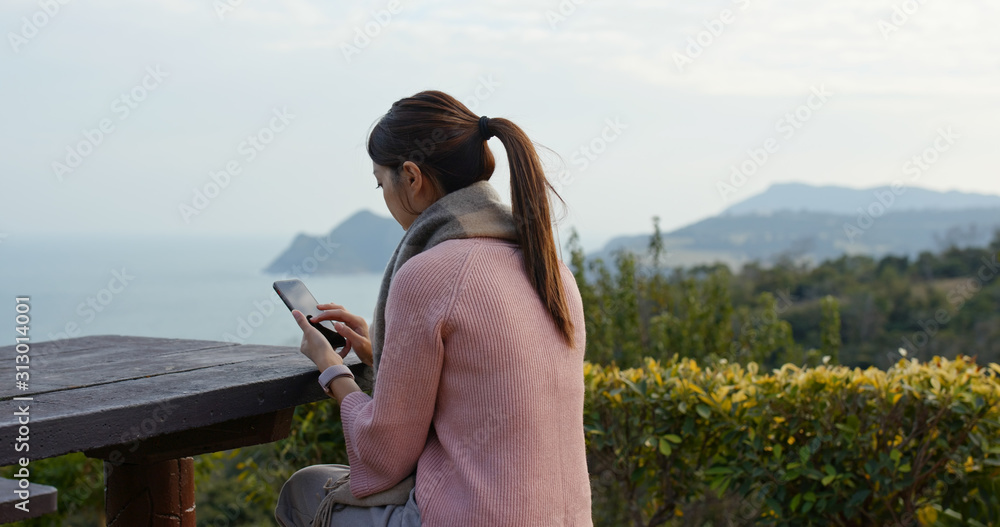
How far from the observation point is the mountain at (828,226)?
43.5 feet

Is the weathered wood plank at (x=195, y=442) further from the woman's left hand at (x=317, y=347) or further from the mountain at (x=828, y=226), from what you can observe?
the mountain at (x=828, y=226)

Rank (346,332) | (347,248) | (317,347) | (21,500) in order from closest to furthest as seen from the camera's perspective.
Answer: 1. (317,347)
2. (346,332)
3. (21,500)
4. (347,248)

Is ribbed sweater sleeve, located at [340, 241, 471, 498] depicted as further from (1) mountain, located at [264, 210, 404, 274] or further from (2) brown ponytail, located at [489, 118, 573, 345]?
(1) mountain, located at [264, 210, 404, 274]

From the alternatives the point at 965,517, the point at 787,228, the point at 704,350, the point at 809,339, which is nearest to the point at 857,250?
the point at 787,228

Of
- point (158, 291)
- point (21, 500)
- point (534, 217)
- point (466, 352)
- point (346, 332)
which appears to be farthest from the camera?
point (158, 291)

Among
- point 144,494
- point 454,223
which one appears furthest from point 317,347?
point 144,494

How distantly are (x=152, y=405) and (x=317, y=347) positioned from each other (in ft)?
1.38

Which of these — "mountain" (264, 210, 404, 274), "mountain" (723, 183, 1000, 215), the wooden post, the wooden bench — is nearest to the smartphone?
the wooden post

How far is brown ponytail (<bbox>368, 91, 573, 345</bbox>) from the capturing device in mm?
1734

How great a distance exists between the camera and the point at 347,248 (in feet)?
20.0

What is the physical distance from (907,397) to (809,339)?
600cm

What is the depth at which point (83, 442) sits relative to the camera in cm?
155

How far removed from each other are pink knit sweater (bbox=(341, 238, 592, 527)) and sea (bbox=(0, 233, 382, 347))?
0.38 meters

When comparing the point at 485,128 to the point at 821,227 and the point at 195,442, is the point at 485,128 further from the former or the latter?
the point at 821,227
